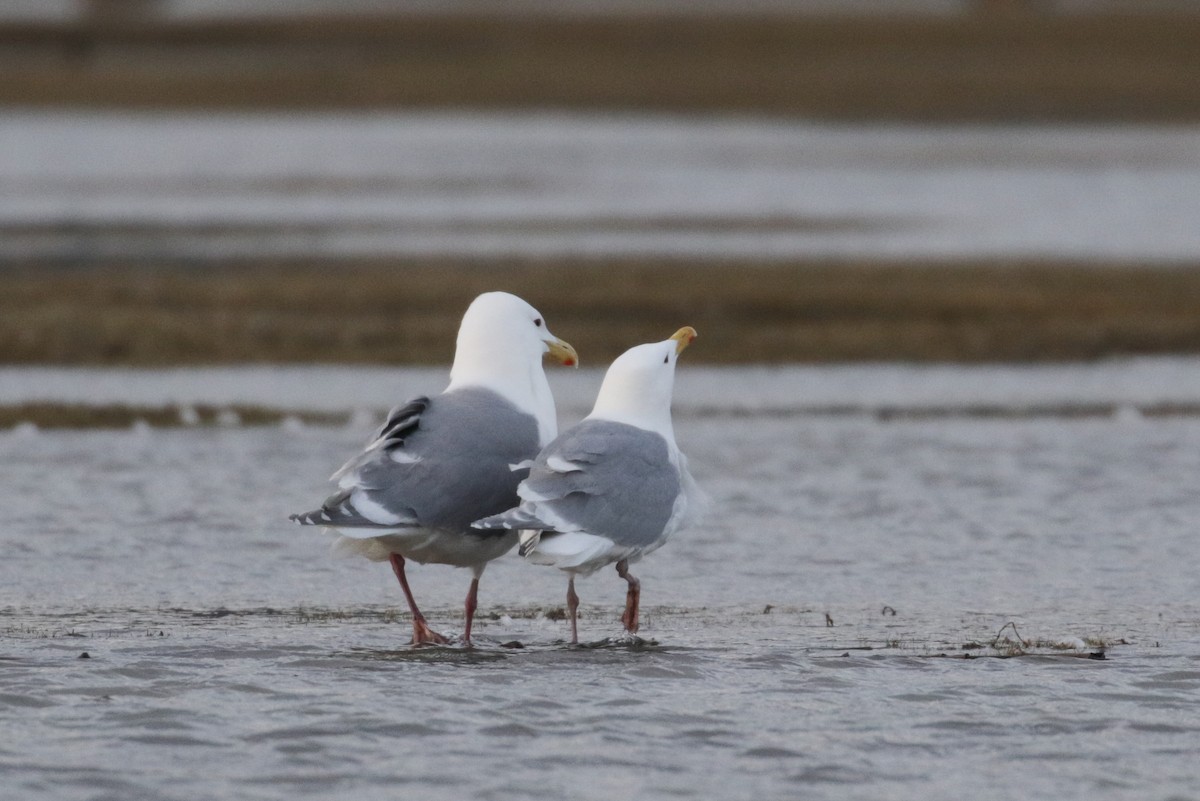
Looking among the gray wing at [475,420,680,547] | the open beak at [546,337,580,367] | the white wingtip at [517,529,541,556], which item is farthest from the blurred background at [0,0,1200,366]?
the white wingtip at [517,529,541,556]

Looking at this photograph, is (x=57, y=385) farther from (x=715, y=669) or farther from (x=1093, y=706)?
(x=1093, y=706)

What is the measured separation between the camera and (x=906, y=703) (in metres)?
8.44

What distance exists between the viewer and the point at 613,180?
127ft

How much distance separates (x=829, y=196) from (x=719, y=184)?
2.60 m

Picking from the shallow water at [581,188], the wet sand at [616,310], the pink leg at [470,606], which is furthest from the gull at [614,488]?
the shallow water at [581,188]

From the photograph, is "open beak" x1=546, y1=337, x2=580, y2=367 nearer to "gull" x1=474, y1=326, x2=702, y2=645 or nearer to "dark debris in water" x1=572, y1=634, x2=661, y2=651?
"gull" x1=474, y1=326, x2=702, y2=645

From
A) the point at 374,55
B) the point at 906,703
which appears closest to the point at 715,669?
the point at 906,703

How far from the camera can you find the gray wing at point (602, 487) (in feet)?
30.0

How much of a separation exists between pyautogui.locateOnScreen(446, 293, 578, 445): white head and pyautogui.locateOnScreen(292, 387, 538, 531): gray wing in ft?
0.28

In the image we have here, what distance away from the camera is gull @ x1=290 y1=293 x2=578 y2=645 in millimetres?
9234

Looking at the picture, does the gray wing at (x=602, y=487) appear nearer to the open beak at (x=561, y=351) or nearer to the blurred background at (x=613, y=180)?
the open beak at (x=561, y=351)

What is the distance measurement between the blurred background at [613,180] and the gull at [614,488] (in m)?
9.41

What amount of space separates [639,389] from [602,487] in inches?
25.8

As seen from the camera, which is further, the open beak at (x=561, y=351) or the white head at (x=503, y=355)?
the open beak at (x=561, y=351)
